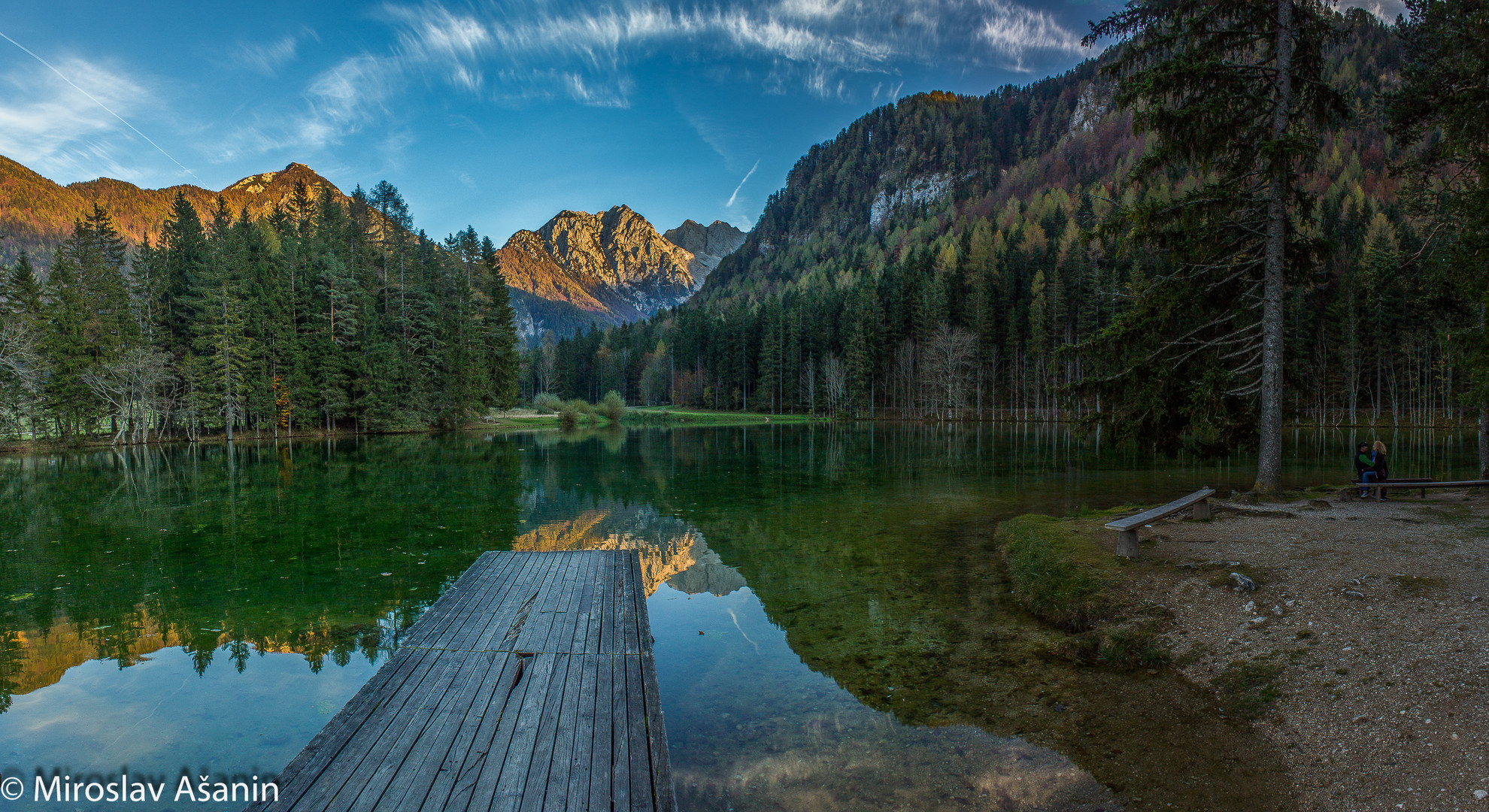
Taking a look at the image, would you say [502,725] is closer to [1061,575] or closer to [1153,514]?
[1061,575]

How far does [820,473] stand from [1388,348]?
61.9 metres

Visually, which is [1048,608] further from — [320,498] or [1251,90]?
[320,498]

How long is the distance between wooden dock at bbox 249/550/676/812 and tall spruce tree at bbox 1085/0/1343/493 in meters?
13.0

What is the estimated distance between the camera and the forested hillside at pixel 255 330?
36406mm

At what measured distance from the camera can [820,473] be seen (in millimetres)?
23922

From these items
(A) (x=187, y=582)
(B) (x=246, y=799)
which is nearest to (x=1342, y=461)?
(B) (x=246, y=799)

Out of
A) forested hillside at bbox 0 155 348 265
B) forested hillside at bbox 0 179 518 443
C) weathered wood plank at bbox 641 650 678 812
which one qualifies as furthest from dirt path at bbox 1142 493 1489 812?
forested hillside at bbox 0 155 348 265

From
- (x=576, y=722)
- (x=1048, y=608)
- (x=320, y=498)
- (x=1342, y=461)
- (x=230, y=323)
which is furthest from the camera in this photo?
(x=230, y=323)

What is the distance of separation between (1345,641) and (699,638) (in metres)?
6.53

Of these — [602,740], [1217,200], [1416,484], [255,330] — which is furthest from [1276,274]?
[255,330]

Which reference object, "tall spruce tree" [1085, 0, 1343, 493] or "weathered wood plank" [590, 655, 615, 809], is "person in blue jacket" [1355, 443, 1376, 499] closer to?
"tall spruce tree" [1085, 0, 1343, 493]

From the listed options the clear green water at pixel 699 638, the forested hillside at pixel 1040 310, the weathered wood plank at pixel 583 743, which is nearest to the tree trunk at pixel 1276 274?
the forested hillside at pixel 1040 310

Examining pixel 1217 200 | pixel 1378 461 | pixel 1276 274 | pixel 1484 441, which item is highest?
pixel 1217 200

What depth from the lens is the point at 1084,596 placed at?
779cm
